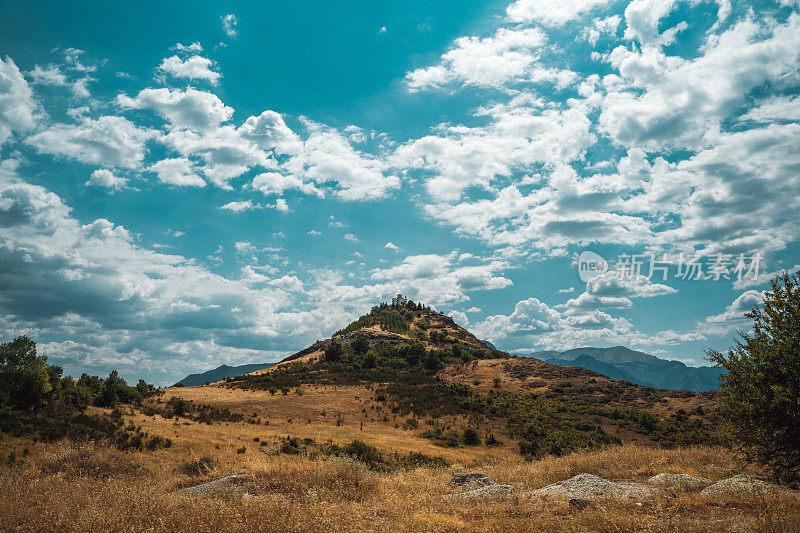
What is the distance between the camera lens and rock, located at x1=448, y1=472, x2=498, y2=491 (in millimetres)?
12266

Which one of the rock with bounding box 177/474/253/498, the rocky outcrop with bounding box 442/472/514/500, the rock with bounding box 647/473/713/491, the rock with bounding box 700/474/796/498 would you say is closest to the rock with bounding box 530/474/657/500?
the rock with bounding box 647/473/713/491

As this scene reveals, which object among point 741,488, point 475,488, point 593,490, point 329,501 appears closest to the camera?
point 741,488

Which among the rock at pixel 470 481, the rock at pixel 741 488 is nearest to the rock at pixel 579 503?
Result: the rock at pixel 741 488

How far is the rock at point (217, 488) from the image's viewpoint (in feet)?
33.0

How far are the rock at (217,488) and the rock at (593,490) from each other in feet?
28.0

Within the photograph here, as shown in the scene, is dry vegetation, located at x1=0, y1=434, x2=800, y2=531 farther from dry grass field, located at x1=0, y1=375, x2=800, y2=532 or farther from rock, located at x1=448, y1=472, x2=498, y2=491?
rock, located at x1=448, y1=472, x2=498, y2=491

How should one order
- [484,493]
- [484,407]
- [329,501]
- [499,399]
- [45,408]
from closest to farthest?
[329,501]
[484,493]
[45,408]
[484,407]
[499,399]

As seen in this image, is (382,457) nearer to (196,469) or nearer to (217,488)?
(196,469)

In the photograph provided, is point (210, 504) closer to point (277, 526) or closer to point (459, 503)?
point (277, 526)

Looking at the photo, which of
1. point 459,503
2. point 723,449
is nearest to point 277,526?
point 459,503

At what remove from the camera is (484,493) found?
432 inches

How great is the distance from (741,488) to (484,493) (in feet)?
20.6

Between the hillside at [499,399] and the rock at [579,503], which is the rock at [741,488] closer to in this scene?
the rock at [579,503]

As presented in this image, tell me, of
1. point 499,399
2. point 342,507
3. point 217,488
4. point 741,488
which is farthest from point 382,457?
point 499,399
